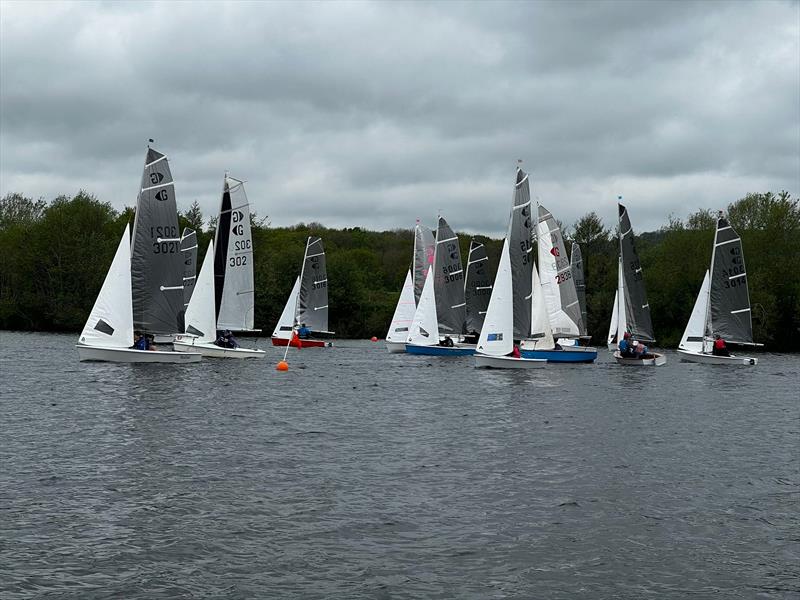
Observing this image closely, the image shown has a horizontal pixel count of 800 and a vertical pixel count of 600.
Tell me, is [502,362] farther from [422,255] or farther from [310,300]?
[310,300]

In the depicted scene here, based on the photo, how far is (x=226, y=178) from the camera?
51125 mm

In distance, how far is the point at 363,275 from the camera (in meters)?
113

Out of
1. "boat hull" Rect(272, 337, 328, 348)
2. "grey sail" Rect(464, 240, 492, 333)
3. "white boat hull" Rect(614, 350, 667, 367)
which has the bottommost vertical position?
"white boat hull" Rect(614, 350, 667, 367)

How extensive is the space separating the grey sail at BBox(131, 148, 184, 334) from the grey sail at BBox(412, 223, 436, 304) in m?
26.2

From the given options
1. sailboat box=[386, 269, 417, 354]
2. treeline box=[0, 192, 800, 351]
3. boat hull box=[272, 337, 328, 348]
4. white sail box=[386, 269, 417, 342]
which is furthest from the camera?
treeline box=[0, 192, 800, 351]

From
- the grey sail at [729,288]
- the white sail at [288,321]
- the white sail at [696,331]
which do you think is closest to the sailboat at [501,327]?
the white sail at [696,331]

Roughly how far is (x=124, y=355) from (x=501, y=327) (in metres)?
17.7

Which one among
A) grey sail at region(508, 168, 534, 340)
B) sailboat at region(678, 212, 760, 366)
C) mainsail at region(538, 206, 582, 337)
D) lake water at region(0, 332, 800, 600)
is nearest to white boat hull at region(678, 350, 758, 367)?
sailboat at region(678, 212, 760, 366)

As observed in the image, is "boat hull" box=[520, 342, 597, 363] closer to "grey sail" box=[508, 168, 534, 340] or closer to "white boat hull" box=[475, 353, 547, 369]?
"grey sail" box=[508, 168, 534, 340]

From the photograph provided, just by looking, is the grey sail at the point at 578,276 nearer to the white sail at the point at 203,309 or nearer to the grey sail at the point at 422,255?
the grey sail at the point at 422,255

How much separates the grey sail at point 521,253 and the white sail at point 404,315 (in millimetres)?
14456

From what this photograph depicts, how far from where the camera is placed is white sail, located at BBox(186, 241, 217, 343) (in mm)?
48906

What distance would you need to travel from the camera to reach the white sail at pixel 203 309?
48.9 meters

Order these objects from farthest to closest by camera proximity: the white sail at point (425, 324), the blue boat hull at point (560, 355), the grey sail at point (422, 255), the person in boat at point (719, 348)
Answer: the grey sail at point (422, 255)
the white sail at point (425, 324)
the person in boat at point (719, 348)
the blue boat hull at point (560, 355)
